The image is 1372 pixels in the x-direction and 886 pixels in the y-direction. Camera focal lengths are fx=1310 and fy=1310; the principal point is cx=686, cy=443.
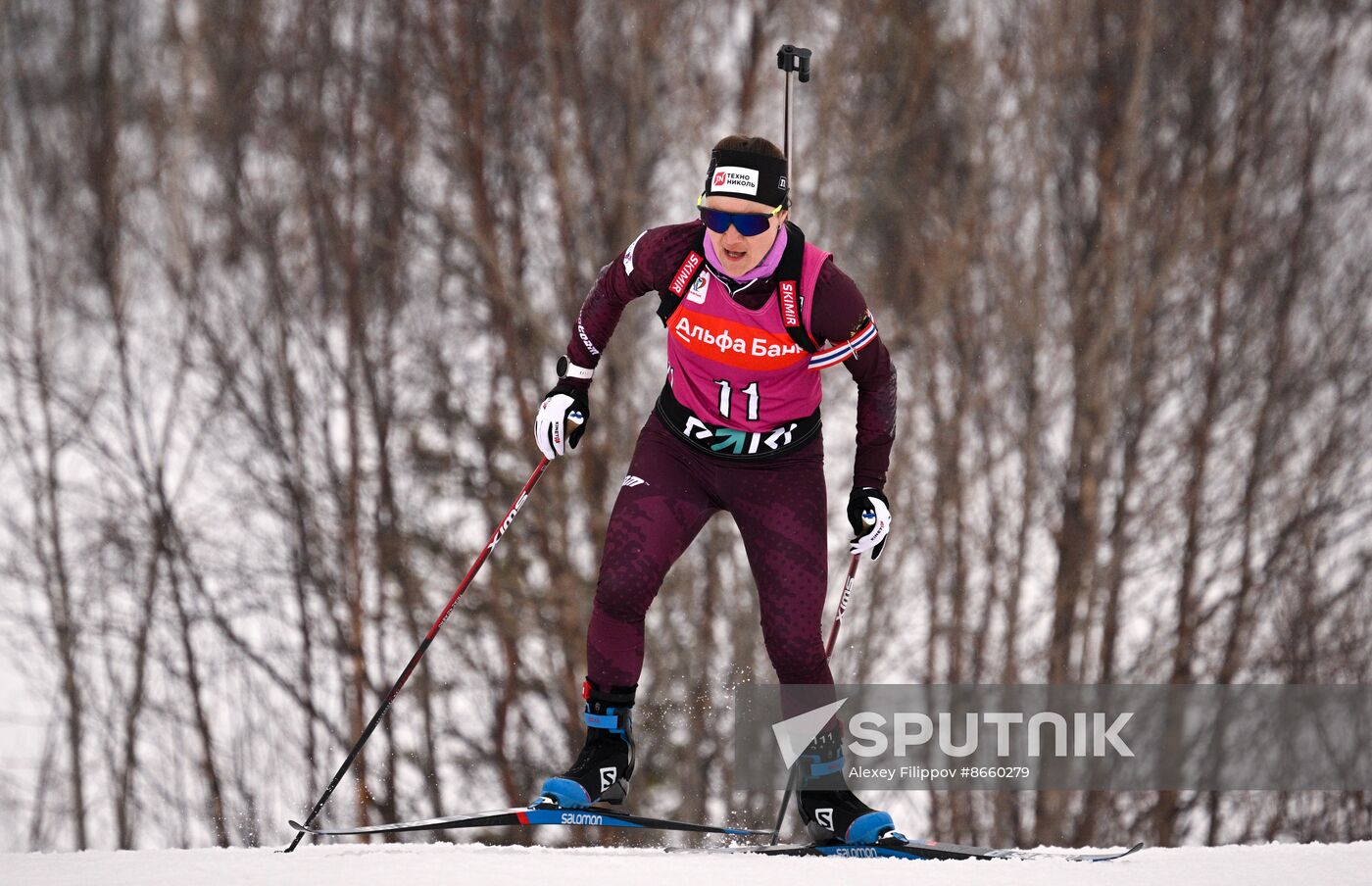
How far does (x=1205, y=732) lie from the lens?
11.2m

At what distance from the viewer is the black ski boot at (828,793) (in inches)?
145

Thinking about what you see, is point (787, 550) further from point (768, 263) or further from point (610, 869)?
point (610, 869)

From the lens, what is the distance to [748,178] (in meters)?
3.31

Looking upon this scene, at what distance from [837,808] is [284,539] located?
857cm

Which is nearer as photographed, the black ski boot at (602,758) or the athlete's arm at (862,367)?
the athlete's arm at (862,367)

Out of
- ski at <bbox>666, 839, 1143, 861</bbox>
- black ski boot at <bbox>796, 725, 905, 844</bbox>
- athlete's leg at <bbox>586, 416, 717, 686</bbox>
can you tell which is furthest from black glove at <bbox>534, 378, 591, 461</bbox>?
ski at <bbox>666, 839, 1143, 861</bbox>

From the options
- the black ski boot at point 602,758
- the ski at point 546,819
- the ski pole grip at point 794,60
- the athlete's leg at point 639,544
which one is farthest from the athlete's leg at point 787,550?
the ski pole grip at point 794,60

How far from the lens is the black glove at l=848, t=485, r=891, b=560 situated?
11.7 feet

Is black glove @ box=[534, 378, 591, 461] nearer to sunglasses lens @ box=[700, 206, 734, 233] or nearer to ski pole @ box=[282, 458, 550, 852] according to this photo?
ski pole @ box=[282, 458, 550, 852]

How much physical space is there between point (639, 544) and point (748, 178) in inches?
39.1

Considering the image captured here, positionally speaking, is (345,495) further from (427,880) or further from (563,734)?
(427,880)

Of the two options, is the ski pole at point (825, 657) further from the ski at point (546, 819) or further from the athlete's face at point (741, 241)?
the athlete's face at point (741, 241)

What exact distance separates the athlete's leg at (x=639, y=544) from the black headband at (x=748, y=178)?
0.71 meters

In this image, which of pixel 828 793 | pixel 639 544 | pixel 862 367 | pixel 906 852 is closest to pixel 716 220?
pixel 862 367
